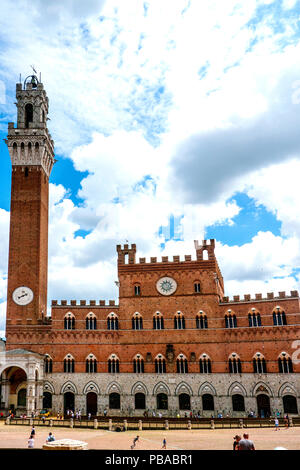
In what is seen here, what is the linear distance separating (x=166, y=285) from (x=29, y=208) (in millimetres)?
21483

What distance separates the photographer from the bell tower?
5341 centimetres

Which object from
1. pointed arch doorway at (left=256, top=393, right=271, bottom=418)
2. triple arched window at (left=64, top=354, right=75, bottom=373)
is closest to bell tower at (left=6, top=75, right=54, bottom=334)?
triple arched window at (left=64, top=354, right=75, bottom=373)

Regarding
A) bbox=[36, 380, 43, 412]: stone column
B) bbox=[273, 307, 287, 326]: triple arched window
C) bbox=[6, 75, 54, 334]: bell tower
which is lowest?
bbox=[36, 380, 43, 412]: stone column

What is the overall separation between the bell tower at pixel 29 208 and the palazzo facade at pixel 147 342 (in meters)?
0.14

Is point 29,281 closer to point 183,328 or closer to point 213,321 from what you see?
point 183,328

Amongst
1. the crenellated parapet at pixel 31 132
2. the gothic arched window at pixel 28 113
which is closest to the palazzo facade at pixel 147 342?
the crenellated parapet at pixel 31 132

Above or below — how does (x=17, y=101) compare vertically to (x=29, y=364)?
above

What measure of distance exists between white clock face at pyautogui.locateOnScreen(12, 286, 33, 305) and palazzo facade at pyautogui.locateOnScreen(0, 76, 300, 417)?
0.13 metres

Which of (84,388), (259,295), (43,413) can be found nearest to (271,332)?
(259,295)

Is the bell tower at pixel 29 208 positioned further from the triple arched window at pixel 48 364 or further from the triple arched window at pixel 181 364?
the triple arched window at pixel 181 364

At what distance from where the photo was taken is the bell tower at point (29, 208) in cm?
5341

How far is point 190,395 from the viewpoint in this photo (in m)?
49.2

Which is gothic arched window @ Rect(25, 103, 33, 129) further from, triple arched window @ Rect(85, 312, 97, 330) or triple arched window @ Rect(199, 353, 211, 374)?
triple arched window @ Rect(199, 353, 211, 374)
